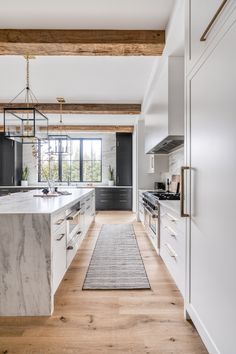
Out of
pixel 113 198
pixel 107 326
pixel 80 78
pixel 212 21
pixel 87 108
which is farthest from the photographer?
pixel 113 198

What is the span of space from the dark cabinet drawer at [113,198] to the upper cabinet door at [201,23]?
6.56 m

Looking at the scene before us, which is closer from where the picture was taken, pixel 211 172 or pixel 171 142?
pixel 211 172

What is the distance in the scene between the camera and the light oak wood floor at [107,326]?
1675 millimetres

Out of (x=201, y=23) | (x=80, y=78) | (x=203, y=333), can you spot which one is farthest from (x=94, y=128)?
(x=203, y=333)

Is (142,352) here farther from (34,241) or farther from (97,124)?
(97,124)

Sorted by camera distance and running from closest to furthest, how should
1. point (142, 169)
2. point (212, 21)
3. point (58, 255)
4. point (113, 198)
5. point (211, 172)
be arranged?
point (212, 21) → point (211, 172) → point (58, 255) → point (142, 169) → point (113, 198)

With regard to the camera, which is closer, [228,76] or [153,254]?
[228,76]

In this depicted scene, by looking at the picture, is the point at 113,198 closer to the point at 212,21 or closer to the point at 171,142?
the point at 171,142

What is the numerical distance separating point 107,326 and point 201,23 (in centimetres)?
220

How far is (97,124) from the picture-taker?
7.73m

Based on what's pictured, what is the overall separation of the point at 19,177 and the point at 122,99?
493cm

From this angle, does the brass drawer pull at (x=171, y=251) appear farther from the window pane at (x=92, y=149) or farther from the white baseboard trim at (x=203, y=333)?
the window pane at (x=92, y=149)

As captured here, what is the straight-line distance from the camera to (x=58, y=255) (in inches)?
91.1

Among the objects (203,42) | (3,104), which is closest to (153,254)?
(203,42)
